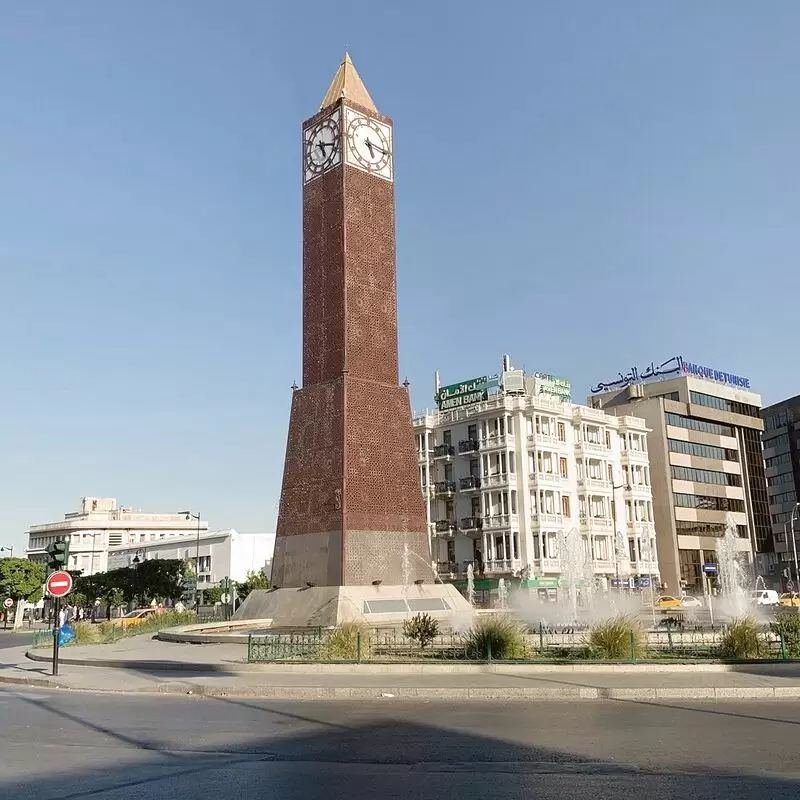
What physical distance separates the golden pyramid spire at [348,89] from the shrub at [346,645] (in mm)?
27821

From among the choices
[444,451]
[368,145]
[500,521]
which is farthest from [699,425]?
[368,145]

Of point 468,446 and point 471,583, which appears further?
point 468,446

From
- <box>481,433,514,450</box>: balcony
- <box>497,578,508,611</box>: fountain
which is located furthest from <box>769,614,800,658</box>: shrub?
<box>481,433,514,450</box>: balcony

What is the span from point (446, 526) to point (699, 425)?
32.7m

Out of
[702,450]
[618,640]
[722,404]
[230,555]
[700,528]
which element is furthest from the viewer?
[230,555]

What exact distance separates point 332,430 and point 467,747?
2576 cm

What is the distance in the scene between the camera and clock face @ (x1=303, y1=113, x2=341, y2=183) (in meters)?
39.3

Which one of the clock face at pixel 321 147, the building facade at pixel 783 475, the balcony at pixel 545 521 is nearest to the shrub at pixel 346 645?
the clock face at pixel 321 147

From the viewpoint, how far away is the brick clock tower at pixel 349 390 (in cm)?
3456

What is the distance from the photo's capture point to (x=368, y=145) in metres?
40.0

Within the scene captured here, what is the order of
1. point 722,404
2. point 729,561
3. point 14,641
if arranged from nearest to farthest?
1. point 14,641
2. point 729,561
3. point 722,404

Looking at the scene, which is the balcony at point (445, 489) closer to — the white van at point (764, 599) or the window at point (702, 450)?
the white van at point (764, 599)

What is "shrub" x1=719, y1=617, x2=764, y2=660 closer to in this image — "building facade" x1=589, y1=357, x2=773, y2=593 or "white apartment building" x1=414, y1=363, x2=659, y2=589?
"white apartment building" x1=414, y1=363, x2=659, y2=589

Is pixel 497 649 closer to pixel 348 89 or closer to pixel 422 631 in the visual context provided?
pixel 422 631
